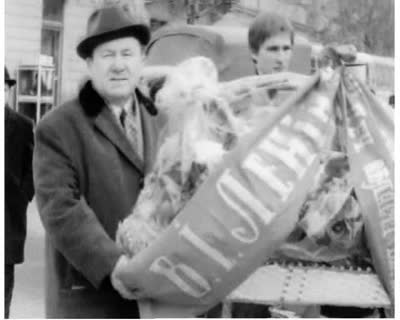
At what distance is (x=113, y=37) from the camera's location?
212cm

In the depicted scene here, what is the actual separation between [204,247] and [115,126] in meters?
0.45

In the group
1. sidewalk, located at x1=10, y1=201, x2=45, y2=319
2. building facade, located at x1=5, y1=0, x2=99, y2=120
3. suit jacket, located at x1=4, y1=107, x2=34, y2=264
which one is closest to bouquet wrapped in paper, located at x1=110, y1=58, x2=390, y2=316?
building facade, located at x1=5, y1=0, x2=99, y2=120

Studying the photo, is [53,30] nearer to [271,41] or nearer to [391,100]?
[271,41]

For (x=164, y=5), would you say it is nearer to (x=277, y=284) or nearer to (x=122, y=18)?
(x=122, y=18)

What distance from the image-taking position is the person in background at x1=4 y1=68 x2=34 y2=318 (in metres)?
3.06

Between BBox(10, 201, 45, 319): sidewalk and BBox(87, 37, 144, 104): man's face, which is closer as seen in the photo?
BBox(87, 37, 144, 104): man's face

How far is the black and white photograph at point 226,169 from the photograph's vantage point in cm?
187

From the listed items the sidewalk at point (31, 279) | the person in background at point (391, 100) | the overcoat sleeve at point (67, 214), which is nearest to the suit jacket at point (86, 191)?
the overcoat sleeve at point (67, 214)

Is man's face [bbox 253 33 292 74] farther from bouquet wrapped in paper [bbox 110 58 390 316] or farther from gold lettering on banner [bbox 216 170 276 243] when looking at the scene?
gold lettering on banner [bbox 216 170 276 243]

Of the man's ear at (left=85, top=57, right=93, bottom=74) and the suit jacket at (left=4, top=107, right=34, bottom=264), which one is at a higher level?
the man's ear at (left=85, top=57, right=93, bottom=74)

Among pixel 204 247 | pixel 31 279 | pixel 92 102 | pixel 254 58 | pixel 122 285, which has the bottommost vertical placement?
pixel 31 279

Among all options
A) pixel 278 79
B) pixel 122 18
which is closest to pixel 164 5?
pixel 122 18

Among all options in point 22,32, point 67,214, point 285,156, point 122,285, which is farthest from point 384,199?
point 22,32

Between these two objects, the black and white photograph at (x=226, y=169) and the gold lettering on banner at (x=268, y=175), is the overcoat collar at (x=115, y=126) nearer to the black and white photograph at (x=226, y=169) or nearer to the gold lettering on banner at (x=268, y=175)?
the black and white photograph at (x=226, y=169)
